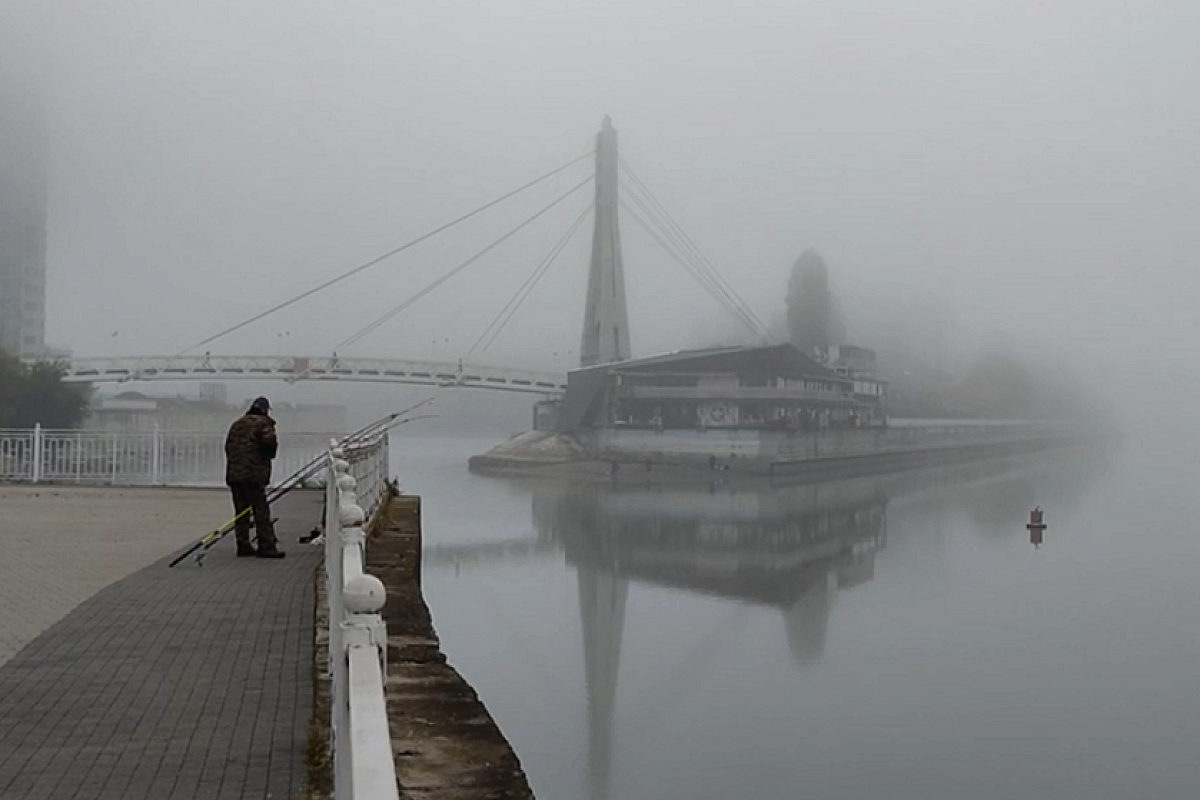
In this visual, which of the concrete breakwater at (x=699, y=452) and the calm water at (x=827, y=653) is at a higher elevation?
the concrete breakwater at (x=699, y=452)

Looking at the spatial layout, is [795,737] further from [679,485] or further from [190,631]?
[679,485]

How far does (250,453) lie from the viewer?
5262 millimetres

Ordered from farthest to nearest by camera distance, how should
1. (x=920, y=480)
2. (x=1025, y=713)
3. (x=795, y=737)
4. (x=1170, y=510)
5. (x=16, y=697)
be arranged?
1. (x=920, y=480)
2. (x=1170, y=510)
3. (x=1025, y=713)
4. (x=795, y=737)
5. (x=16, y=697)

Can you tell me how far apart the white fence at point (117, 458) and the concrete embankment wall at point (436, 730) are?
8.41 metres

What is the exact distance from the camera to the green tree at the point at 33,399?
20620mm

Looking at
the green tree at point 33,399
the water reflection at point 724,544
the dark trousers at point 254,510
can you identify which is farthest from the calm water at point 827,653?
the green tree at point 33,399

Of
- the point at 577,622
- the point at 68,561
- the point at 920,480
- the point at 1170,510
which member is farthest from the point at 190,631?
the point at 920,480

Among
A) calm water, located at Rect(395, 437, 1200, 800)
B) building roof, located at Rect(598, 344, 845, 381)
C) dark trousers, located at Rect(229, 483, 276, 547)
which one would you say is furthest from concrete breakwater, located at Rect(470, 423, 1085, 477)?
dark trousers, located at Rect(229, 483, 276, 547)

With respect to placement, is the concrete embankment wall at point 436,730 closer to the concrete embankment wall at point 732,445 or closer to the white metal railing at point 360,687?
the white metal railing at point 360,687

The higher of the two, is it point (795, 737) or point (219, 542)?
point (219, 542)

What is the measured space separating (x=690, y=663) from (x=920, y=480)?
29.4 meters

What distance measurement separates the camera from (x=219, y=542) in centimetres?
626

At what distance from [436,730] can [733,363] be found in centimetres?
3972

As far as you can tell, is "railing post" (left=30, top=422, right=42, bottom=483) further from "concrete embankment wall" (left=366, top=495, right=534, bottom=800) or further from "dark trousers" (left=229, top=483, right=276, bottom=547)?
"concrete embankment wall" (left=366, top=495, right=534, bottom=800)
